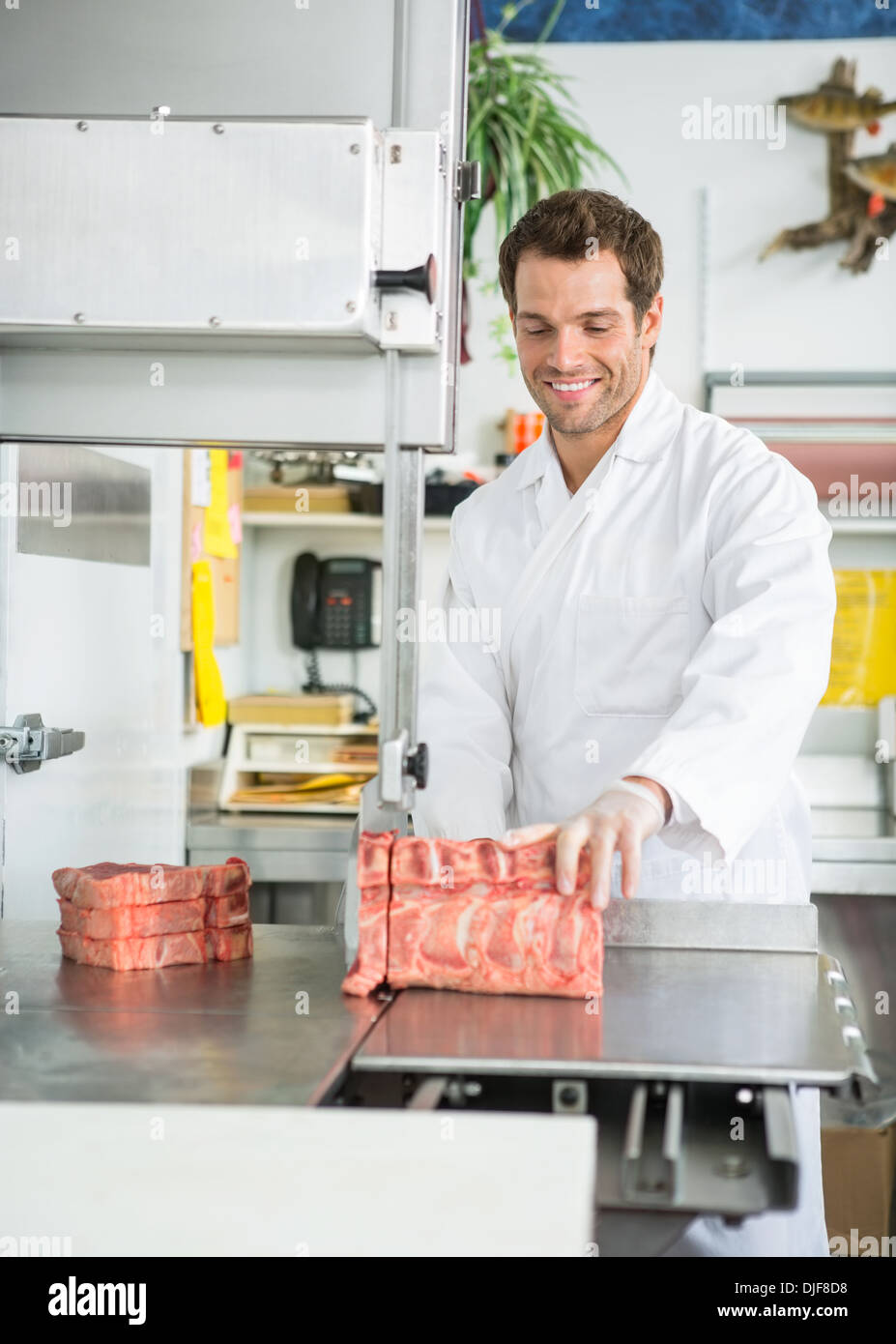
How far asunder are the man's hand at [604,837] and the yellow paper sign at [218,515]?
6.50ft

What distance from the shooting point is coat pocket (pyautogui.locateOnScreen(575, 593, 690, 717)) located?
6.20 feet

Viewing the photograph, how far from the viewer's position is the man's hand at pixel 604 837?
1.39 meters

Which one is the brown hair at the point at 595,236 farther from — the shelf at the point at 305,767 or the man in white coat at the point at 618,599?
the shelf at the point at 305,767

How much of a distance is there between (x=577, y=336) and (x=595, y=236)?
0.14 metres

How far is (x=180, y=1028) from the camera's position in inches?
52.5

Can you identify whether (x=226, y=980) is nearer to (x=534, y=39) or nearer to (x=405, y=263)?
(x=405, y=263)

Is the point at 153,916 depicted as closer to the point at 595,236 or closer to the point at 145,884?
the point at 145,884

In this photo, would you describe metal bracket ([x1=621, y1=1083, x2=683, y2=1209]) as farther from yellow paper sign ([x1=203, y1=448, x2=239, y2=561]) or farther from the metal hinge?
yellow paper sign ([x1=203, y1=448, x2=239, y2=561])

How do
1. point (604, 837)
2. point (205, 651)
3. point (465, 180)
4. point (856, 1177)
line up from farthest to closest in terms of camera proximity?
point (205, 651) → point (856, 1177) → point (465, 180) → point (604, 837)

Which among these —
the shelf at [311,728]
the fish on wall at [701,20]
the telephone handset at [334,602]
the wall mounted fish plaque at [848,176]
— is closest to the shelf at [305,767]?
the shelf at [311,728]

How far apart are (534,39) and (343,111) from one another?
251 centimetres

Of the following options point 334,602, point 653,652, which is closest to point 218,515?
point 334,602

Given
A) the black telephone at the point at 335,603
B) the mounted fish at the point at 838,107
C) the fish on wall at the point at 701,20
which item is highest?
the fish on wall at the point at 701,20

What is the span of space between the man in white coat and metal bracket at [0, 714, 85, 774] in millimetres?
543
